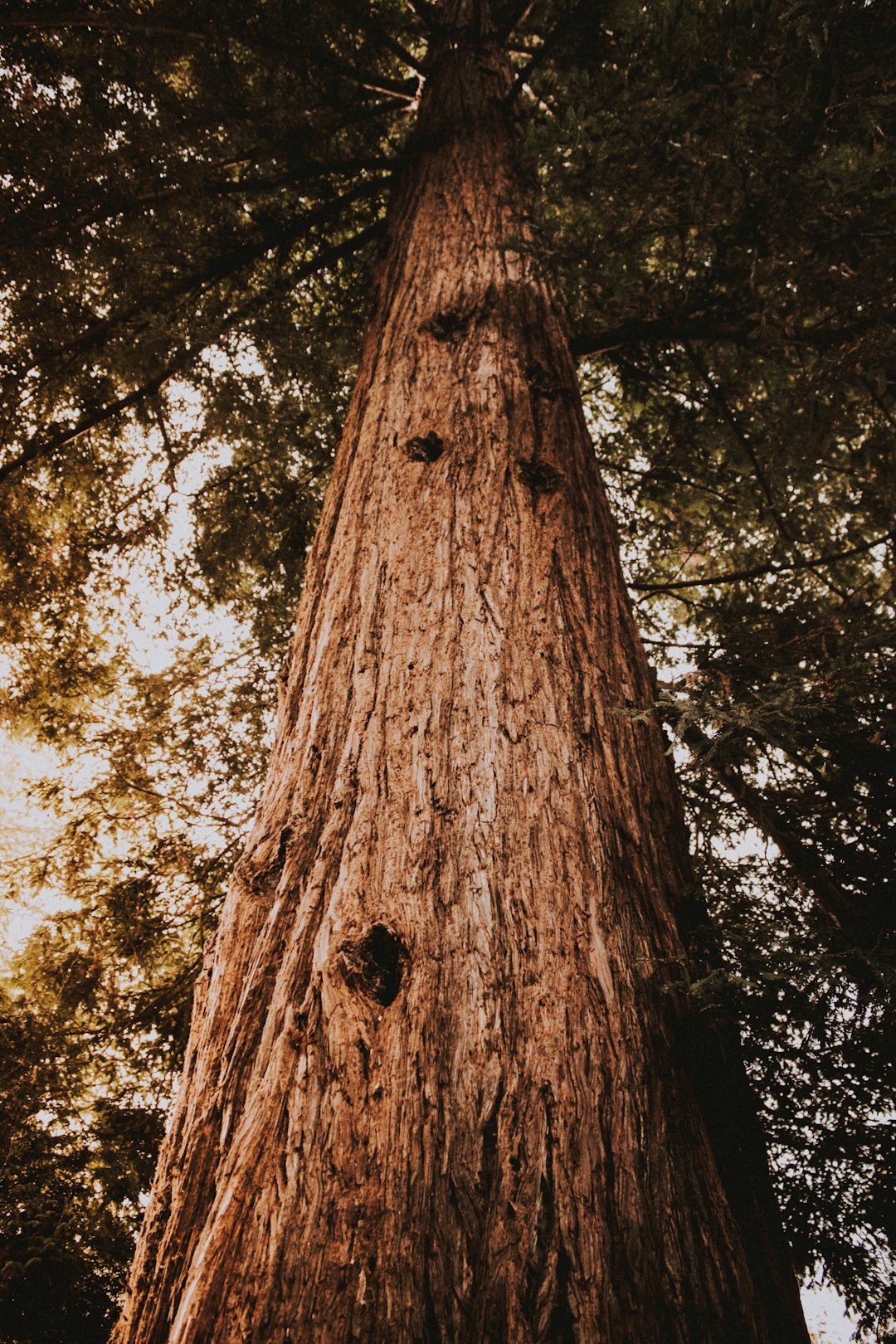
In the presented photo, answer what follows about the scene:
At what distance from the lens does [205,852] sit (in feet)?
15.3

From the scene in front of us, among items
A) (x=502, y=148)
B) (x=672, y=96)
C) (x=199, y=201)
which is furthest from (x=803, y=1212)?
(x=199, y=201)

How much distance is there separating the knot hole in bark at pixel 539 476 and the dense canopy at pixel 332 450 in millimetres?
778

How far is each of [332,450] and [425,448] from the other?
3826 mm

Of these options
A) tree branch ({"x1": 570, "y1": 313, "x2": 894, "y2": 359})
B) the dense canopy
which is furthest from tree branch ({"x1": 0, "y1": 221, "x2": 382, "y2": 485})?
tree branch ({"x1": 570, "y1": 313, "x2": 894, "y2": 359})

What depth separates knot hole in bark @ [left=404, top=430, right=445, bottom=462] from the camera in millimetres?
2129

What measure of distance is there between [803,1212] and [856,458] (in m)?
4.21

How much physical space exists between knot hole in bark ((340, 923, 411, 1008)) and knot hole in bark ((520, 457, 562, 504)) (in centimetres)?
144

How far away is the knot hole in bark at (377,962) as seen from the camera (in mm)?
1214

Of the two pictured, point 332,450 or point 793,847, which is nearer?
point 793,847

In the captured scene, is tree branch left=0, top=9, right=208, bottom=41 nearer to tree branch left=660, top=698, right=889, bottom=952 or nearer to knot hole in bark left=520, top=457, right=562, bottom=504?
knot hole in bark left=520, top=457, right=562, bottom=504

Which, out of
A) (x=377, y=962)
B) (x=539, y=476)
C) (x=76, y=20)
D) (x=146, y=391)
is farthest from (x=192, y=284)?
(x=377, y=962)

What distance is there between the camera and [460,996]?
1.19 metres

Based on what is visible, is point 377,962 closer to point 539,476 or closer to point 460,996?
point 460,996

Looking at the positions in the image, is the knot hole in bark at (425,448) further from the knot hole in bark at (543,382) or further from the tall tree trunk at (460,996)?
the knot hole in bark at (543,382)
